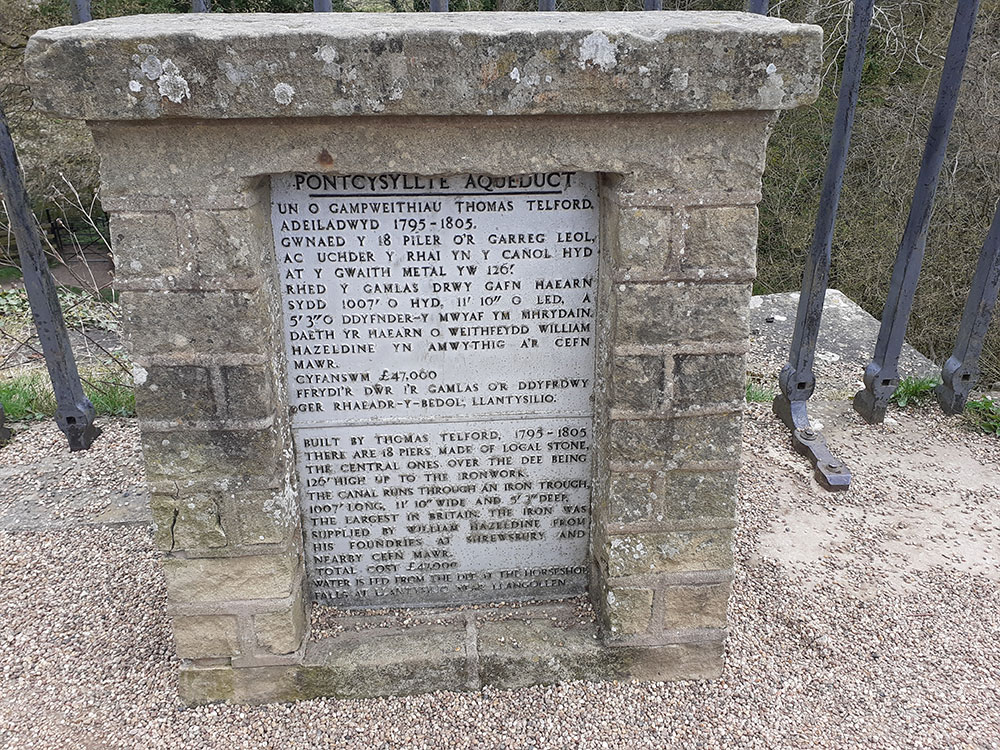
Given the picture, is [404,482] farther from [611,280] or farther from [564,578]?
[611,280]

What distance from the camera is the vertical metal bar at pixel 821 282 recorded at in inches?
119

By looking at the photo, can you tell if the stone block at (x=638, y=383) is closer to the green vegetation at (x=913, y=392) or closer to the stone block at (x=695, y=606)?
the stone block at (x=695, y=606)

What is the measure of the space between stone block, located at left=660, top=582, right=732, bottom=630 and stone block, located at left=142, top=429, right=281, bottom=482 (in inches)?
52.3

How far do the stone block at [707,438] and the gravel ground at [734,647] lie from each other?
80 cm

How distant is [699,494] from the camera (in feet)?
7.84

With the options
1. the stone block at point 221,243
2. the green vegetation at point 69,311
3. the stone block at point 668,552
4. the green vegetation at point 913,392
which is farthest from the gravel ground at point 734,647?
the green vegetation at point 69,311

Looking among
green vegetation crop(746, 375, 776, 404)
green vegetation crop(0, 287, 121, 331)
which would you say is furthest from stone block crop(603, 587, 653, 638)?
green vegetation crop(0, 287, 121, 331)

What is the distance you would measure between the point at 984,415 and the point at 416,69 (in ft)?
11.6

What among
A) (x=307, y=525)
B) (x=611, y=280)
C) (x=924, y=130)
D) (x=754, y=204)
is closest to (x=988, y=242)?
(x=754, y=204)

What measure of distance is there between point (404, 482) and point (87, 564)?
146cm

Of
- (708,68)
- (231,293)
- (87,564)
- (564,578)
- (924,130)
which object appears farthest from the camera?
(924,130)

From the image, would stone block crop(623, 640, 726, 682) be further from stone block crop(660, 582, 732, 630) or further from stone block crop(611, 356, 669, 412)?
stone block crop(611, 356, 669, 412)

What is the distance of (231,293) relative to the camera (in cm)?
207

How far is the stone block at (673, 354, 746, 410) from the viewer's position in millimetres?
2236
